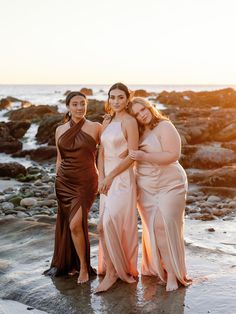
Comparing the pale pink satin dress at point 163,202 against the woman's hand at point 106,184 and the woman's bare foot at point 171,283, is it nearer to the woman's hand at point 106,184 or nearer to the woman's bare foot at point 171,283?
the woman's bare foot at point 171,283

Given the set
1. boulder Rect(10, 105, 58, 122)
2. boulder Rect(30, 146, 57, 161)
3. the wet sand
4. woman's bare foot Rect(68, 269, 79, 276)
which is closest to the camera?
the wet sand

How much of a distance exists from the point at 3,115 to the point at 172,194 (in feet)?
130

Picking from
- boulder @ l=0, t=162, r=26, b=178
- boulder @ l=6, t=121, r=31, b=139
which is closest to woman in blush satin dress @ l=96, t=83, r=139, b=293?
boulder @ l=0, t=162, r=26, b=178

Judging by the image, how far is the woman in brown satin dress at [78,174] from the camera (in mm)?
6652

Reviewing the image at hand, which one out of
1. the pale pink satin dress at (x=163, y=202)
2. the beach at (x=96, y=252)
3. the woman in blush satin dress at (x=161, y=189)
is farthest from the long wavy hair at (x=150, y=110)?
the beach at (x=96, y=252)

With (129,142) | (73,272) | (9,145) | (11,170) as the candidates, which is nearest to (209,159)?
(11,170)

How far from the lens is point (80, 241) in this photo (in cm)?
671

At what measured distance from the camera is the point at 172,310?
576 cm

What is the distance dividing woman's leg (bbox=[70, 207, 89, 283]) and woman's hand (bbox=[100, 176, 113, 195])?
1.35ft

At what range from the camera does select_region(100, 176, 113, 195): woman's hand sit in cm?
638

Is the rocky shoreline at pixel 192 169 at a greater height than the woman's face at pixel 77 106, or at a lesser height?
lesser

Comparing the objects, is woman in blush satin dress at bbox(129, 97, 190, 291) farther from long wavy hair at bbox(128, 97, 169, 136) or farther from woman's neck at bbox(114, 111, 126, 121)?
woman's neck at bbox(114, 111, 126, 121)

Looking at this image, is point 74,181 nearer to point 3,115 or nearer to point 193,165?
point 193,165

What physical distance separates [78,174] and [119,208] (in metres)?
0.70
